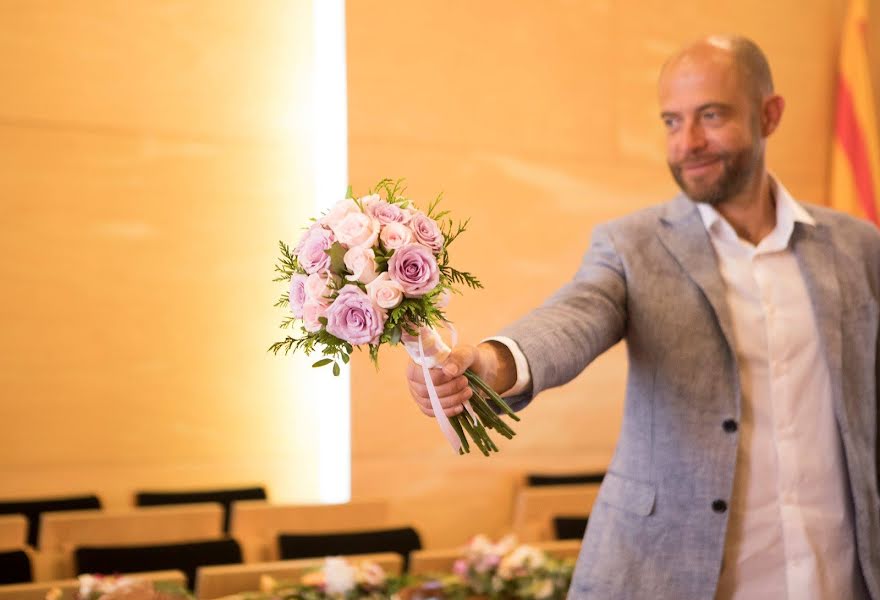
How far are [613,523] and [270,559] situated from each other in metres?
3.21

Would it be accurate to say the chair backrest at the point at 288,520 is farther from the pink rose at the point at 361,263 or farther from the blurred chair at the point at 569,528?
the pink rose at the point at 361,263

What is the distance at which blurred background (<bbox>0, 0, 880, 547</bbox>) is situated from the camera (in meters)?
6.64

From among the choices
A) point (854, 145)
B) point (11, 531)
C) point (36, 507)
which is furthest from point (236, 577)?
point (854, 145)

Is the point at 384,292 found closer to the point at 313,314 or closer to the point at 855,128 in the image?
the point at 313,314

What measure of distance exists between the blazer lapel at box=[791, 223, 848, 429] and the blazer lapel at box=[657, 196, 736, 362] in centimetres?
19

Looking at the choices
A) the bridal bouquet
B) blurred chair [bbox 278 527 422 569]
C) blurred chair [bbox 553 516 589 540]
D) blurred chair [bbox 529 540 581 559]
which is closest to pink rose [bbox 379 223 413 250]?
the bridal bouquet

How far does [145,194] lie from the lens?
6816 millimetres

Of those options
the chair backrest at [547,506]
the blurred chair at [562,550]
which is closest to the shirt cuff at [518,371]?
the blurred chair at [562,550]

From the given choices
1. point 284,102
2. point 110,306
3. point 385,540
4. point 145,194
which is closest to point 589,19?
point 284,102

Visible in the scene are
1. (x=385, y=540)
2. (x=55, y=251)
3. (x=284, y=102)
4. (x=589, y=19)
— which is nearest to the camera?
(x=385, y=540)

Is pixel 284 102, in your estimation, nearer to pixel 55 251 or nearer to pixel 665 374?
pixel 55 251

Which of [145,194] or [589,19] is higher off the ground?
[589,19]

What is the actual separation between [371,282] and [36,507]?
4831mm

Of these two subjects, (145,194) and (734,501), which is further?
(145,194)
